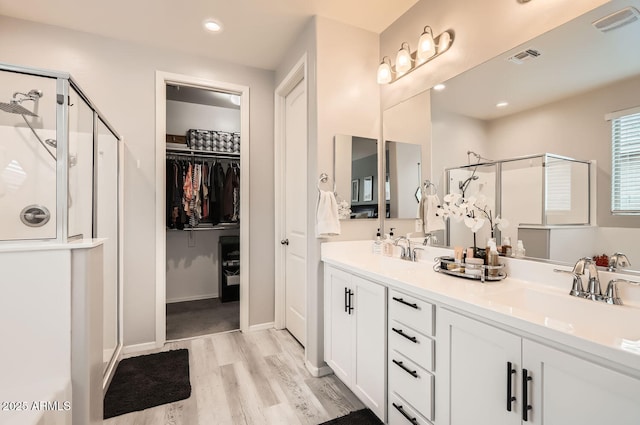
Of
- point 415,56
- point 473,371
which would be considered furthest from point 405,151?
point 473,371

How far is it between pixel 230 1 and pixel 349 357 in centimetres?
261

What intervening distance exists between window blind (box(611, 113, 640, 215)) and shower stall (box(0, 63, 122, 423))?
90.1 inches

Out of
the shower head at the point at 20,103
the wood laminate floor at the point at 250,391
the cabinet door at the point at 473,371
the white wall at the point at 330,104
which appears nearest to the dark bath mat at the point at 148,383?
the wood laminate floor at the point at 250,391

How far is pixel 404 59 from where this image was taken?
7.01 ft

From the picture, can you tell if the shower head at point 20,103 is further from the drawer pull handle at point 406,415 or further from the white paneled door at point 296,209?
the drawer pull handle at point 406,415

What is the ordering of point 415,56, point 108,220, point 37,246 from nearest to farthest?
point 37,246
point 415,56
point 108,220

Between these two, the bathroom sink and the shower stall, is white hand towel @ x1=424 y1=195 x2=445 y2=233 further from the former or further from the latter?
the shower stall

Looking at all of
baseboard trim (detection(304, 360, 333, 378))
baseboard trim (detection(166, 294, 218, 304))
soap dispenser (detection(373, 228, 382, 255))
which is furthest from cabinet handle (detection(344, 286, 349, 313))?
baseboard trim (detection(166, 294, 218, 304))


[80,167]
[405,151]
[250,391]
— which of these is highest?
[405,151]

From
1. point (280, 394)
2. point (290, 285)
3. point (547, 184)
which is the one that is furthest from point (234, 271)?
point (547, 184)

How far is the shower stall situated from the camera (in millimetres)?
1350

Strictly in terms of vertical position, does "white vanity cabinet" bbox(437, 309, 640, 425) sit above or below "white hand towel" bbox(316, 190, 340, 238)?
below

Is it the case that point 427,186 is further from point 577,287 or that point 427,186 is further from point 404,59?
point 577,287

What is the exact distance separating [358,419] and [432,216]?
4.40 ft
